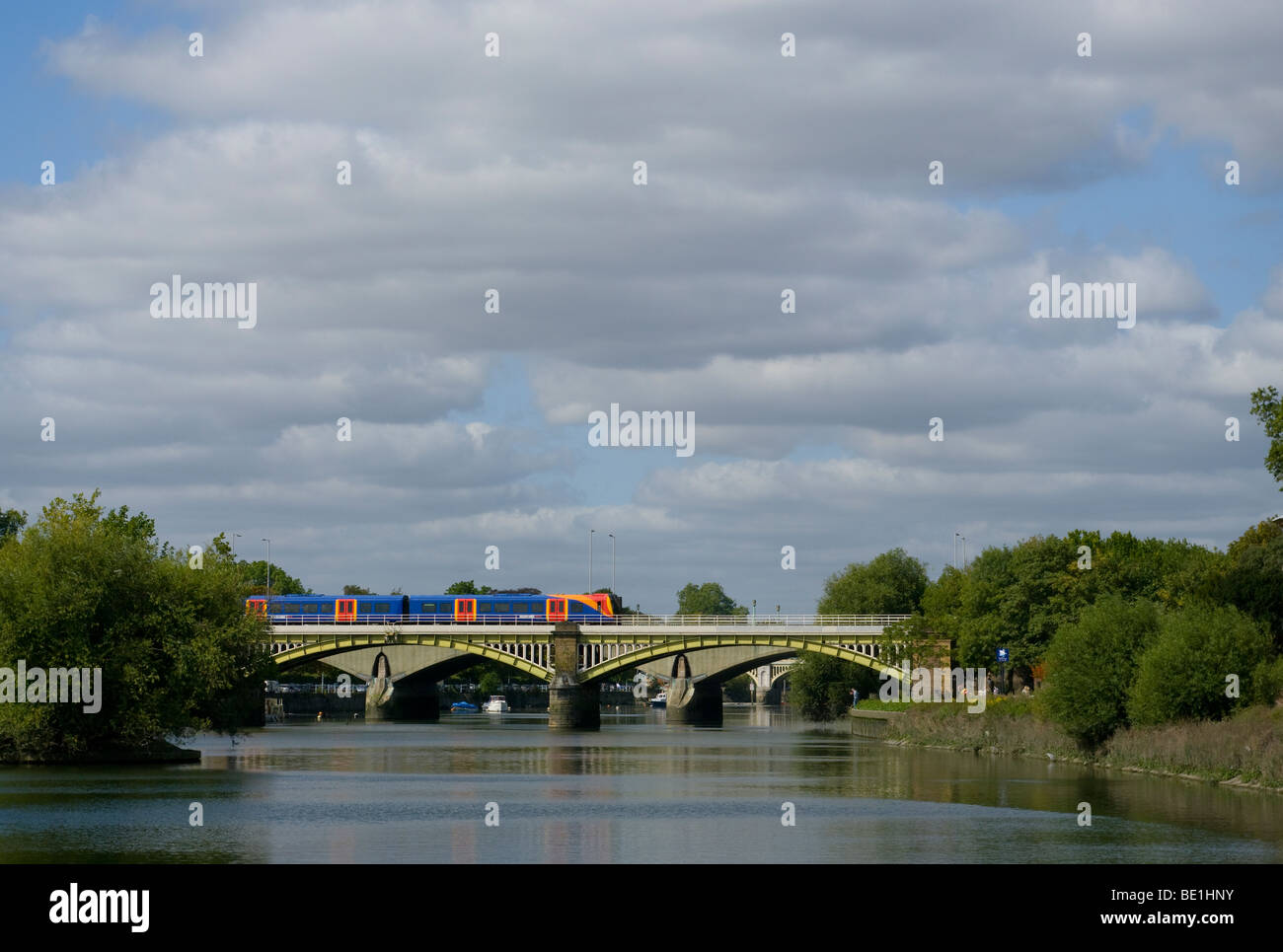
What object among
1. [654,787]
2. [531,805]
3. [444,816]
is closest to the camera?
[444,816]

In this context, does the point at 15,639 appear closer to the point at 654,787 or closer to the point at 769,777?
the point at 654,787

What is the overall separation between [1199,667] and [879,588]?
67145 mm

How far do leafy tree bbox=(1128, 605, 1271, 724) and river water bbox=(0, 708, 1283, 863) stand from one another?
129 inches

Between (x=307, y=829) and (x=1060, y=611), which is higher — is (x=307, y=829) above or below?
below

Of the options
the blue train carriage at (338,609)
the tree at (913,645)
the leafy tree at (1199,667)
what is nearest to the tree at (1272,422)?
the leafy tree at (1199,667)

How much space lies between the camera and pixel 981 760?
80.6 metres

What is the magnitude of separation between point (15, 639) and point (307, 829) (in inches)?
1057

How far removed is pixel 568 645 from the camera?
12688cm

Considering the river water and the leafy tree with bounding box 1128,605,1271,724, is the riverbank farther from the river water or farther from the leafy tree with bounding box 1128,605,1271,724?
the leafy tree with bounding box 1128,605,1271,724

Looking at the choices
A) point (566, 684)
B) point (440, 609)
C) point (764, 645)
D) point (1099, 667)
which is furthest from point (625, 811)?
point (440, 609)

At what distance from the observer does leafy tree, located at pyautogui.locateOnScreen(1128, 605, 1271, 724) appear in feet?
213

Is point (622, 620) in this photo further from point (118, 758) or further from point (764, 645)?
point (118, 758)
